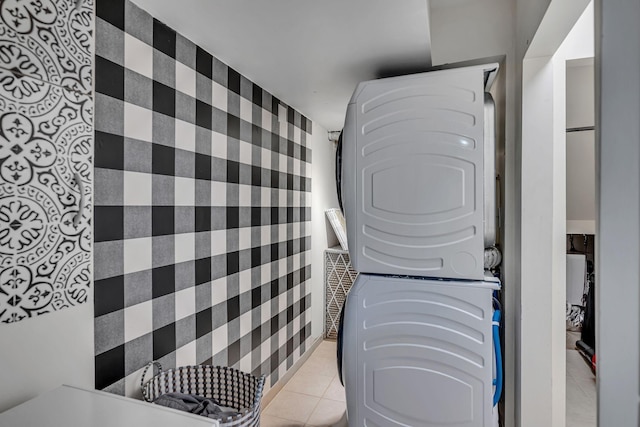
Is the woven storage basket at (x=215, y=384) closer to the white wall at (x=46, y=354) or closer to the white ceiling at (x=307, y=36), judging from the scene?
the white wall at (x=46, y=354)

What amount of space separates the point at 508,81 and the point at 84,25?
196 centimetres

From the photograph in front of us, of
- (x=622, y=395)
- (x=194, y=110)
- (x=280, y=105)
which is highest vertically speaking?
(x=280, y=105)

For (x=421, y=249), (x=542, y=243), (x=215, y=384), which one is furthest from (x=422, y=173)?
(x=215, y=384)

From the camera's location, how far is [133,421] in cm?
92

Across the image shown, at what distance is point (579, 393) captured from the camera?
7.91 ft

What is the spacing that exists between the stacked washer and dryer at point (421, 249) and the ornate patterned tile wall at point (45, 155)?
1.18m

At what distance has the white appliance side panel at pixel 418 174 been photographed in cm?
164

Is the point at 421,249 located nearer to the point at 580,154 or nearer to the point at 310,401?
the point at 580,154

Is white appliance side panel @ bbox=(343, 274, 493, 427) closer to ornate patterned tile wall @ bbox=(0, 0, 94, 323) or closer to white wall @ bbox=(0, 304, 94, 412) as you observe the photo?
white wall @ bbox=(0, 304, 94, 412)

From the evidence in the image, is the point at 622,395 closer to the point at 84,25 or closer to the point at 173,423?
the point at 173,423

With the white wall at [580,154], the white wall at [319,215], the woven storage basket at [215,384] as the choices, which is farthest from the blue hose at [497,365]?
the white wall at [319,215]

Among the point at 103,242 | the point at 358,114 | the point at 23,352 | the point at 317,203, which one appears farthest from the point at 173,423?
the point at 317,203

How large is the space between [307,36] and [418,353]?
Result: 5.38 feet

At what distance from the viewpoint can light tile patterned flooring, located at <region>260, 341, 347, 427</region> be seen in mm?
2264
